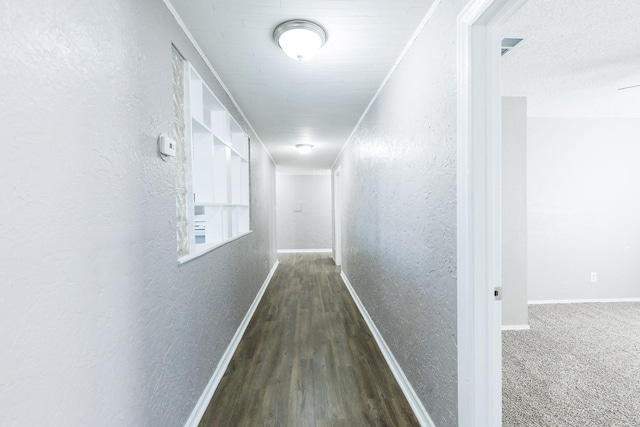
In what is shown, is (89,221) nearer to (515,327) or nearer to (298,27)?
(298,27)

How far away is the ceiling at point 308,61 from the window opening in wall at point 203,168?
252 millimetres

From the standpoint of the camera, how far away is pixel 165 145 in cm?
127

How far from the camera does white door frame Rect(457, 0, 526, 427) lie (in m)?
1.11

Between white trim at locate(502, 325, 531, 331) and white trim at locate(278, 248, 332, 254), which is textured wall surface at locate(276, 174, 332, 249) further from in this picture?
white trim at locate(502, 325, 531, 331)

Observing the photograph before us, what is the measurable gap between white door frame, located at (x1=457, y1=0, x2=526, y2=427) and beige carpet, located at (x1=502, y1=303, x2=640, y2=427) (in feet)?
2.58

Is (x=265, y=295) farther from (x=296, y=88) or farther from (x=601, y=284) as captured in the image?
(x=601, y=284)

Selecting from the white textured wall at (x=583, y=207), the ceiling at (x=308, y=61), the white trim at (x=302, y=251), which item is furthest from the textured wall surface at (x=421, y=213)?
the white trim at (x=302, y=251)

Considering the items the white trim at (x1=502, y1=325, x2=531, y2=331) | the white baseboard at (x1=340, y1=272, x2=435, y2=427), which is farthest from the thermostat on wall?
the white trim at (x1=502, y1=325, x2=531, y2=331)

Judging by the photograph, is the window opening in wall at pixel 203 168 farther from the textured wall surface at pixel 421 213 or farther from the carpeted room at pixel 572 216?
the carpeted room at pixel 572 216

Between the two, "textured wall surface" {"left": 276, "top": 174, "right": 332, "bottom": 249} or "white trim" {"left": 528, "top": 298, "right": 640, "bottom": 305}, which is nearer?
"white trim" {"left": 528, "top": 298, "right": 640, "bottom": 305}

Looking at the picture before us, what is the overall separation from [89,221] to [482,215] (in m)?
1.43

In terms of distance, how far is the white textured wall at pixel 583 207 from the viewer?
339 cm

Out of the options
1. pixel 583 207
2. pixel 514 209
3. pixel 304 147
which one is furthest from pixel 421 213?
pixel 583 207

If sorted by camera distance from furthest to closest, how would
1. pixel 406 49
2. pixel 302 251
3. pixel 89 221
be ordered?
pixel 302 251
pixel 406 49
pixel 89 221
